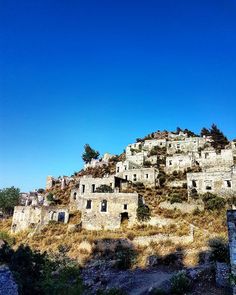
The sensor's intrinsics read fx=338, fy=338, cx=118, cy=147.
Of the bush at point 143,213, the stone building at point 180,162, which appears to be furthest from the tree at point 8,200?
the bush at point 143,213

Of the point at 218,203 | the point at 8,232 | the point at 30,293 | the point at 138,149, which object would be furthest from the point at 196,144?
the point at 30,293

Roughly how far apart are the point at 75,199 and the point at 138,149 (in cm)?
3146

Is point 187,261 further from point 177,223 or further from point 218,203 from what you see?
point 218,203

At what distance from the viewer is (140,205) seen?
152 feet

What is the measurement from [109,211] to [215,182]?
57.6 ft

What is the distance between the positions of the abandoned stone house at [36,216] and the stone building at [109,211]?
5.68m

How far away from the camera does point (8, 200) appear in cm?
7788

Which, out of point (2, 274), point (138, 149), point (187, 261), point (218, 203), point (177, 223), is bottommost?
point (2, 274)

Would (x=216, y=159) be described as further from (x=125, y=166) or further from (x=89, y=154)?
(x=89, y=154)

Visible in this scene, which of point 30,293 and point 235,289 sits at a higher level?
point 235,289

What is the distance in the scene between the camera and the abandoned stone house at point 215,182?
50.8 meters

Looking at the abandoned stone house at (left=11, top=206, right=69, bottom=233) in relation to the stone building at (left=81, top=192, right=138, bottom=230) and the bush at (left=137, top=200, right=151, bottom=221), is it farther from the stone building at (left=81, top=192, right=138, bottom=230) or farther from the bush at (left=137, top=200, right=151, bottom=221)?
the bush at (left=137, top=200, right=151, bottom=221)

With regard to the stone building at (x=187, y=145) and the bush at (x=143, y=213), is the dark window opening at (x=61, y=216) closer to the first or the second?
the bush at (x=143, y=213)

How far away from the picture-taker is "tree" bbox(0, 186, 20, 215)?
7788 cm
